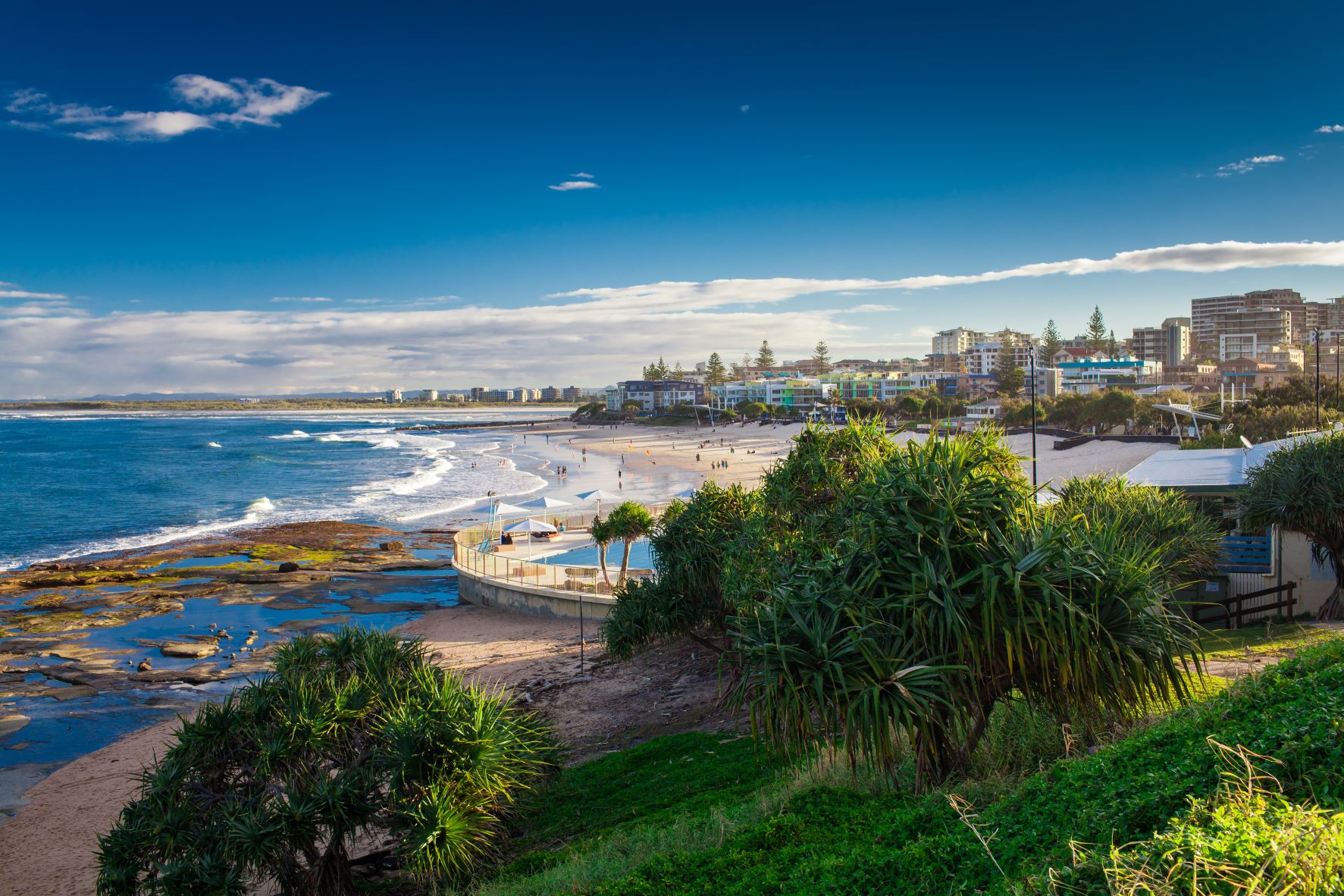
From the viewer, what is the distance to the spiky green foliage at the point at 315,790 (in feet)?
30.1

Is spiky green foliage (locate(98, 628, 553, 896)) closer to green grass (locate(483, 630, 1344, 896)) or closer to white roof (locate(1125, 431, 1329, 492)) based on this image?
green grass (locate(483, 630, 1344, 896))

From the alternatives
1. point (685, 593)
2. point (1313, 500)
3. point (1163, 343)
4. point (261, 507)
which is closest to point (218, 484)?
point (261, 507)

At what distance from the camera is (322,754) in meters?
10.1

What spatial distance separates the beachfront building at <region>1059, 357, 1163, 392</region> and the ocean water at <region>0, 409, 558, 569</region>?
84.3m

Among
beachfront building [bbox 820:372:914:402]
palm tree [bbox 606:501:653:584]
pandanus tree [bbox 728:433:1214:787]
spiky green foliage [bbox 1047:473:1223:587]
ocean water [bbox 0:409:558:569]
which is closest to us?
pandanus tree [bbox 728:433:1214:787]

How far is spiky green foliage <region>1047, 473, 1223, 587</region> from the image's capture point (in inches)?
611

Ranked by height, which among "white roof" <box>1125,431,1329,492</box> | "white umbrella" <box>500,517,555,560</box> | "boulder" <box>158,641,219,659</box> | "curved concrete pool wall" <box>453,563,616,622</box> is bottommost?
"boulder" <box>158,641,219,659</box>

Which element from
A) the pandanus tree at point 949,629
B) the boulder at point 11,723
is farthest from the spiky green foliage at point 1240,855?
the boulder at point 11,723

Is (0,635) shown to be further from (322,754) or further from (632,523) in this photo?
(322,754)

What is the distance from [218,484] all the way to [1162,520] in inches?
2763

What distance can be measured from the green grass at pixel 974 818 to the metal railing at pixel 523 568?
13.9 meters

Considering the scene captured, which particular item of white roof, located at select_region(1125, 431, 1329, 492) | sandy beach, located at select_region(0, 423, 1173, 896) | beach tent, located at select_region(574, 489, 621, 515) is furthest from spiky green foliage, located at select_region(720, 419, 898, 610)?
beach tent, located at select_region(574, 489, 621, 515)

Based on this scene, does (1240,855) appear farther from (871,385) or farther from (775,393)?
(775,393)

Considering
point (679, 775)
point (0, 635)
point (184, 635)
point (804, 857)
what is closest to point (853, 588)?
point (804, 857)
